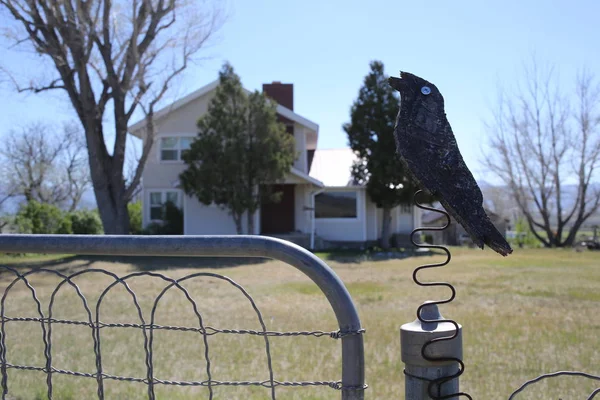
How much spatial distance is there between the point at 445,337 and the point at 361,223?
80.8ft

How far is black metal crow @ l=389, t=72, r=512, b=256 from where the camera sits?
1649 mm

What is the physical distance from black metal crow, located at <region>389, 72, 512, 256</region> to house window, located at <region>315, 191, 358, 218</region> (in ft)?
81.0

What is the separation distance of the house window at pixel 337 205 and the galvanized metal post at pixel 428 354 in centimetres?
2467

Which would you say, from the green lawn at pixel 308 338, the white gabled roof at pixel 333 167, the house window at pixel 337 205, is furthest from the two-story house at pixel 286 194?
the green lawn at pixel 308 338

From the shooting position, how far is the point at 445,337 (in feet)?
5.65

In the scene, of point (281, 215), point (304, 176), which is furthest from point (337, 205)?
point (304, 176)

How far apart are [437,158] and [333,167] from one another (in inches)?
1048

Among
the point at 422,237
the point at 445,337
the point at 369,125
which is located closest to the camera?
the point at 445,337

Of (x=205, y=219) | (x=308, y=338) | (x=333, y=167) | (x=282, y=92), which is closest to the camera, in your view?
(x=308, y=338)

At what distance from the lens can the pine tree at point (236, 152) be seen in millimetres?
21641

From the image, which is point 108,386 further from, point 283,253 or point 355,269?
point 355,269

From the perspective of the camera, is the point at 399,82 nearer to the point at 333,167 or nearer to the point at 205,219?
the point at 205,219

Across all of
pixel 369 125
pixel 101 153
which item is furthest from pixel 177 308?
pixel 369 125

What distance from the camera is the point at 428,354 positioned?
1.73 m
